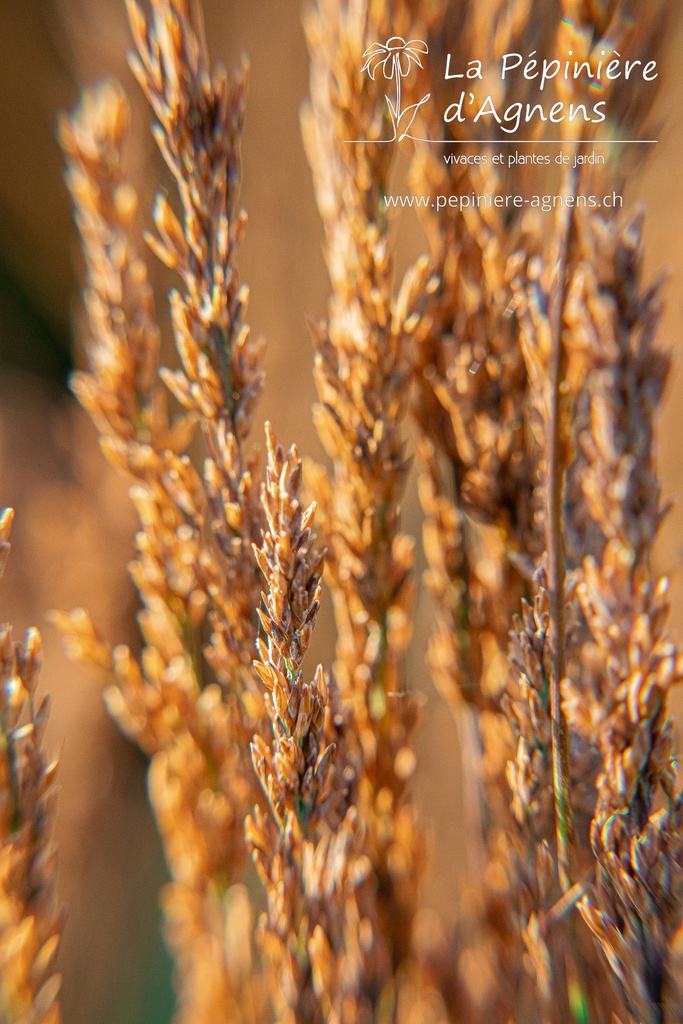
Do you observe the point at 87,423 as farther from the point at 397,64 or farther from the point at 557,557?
the point at 557,557

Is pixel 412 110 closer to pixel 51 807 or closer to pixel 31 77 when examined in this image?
pixel 51 807

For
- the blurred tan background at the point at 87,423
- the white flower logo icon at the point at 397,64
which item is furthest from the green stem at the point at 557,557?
the blurred tan background at the point at 87,423

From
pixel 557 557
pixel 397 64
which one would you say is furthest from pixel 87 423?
pixel 557 557

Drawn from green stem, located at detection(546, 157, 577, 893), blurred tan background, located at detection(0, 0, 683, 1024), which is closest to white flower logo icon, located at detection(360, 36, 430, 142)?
green stem, located at detection(546, 157, 577, 893)

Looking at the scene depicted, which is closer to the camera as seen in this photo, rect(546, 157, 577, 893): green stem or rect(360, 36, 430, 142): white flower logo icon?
rect(546, 157, 577, 893): green stem

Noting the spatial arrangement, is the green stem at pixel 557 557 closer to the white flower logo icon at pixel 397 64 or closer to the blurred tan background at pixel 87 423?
the white flower logo icon at pixel 397 64

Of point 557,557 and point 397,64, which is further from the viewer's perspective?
point 397,64

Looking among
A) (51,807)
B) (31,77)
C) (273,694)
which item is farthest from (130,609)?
(31,77)

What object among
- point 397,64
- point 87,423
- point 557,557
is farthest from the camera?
point 87,423

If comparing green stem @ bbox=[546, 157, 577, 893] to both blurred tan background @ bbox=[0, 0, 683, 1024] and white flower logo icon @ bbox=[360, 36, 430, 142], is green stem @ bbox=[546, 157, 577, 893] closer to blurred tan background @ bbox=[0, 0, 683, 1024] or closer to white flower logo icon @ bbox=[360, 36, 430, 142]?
white flower logo icon @ bbox=[360, 36, 430, 142]
